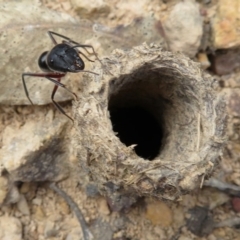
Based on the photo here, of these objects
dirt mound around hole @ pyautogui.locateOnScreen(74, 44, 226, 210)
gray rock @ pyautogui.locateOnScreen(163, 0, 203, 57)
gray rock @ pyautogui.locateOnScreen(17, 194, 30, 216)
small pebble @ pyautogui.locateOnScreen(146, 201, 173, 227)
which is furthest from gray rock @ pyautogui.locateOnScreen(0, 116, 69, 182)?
gray rock @ pyautogui.locateOnScreen(163, 0, 203, 57)

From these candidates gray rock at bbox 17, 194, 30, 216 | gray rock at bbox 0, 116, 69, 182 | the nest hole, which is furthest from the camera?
gray rock at bbox 17, 194, 30, 216

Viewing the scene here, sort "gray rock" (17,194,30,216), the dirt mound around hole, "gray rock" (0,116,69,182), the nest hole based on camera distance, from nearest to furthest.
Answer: the dirt mound around hole < the nest hole < "gray rock" (0,116,69,182) < "gray rock" (17,194,30,216)

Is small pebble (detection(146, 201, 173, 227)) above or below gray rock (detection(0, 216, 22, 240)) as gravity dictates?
above

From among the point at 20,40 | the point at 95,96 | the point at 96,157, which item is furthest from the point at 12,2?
the point at 96,157

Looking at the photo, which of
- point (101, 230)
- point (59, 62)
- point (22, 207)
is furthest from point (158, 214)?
point (59, 62)

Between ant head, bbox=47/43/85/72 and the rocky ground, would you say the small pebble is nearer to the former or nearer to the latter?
the rocky ground

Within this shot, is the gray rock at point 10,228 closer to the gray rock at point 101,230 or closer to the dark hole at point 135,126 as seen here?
the gray rock at point 101,230
